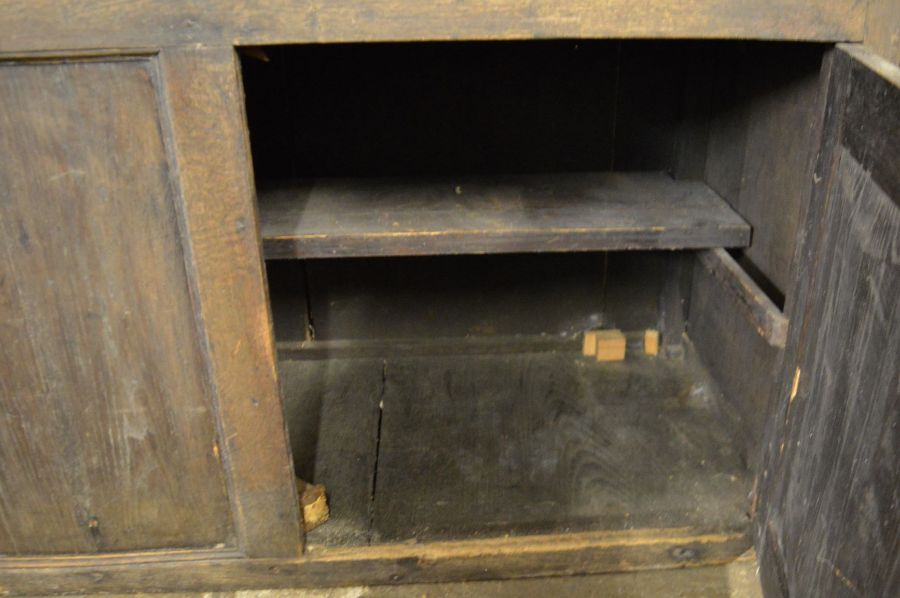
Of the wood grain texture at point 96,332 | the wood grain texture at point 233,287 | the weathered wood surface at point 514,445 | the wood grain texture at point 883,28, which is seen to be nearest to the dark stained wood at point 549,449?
the weathered wood surface at point 514,445

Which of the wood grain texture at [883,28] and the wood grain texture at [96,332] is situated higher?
the wood grain texture at [883,28]

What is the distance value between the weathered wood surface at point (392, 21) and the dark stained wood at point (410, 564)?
85cm

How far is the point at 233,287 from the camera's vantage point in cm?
114

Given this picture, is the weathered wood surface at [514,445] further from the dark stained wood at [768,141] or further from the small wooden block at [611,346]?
the dark stained wood at [768,141]

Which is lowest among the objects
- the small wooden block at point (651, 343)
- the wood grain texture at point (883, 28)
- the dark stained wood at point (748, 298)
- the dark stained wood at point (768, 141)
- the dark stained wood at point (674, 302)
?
the small wooden block at point (651, 343)

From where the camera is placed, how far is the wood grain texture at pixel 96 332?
1.04m

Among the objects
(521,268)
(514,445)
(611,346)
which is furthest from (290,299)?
(611,346)

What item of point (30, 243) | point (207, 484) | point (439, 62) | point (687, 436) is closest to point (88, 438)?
point (207, 484)

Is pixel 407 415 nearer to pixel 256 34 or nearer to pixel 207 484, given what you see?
pixel 207 484

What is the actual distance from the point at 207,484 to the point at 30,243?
469mm

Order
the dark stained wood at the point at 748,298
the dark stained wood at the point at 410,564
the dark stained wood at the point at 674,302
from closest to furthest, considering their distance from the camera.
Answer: the dark stained wood at the point at 748,298
the dark stained wood at the point at 410,564
the dark stained wood at the point at 674,302

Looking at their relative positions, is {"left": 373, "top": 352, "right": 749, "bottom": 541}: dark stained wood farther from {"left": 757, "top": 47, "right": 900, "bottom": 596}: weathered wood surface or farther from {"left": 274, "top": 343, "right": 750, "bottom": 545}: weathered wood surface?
{"left": 757, "top": 47, "right": 900, "bottom": 596}: weathered wood surface

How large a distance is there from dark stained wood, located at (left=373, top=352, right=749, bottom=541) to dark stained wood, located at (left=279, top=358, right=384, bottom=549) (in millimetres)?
34

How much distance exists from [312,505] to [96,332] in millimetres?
497
